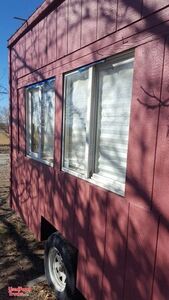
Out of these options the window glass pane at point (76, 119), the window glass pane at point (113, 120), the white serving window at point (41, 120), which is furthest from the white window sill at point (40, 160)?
the window glass pane at point (113, 120)

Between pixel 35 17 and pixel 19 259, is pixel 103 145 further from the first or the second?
pixel 35 17

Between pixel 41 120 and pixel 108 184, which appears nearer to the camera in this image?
pixel 108 184

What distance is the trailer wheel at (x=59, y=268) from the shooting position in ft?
10.5

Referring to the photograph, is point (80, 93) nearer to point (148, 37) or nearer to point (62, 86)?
point (62, 86)

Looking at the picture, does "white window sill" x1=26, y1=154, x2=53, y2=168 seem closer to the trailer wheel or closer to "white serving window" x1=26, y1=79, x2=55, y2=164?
"white serving window" x1=26, y1=79, x2=55, y2=164

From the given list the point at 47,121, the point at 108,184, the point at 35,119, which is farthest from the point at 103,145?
the point at 35,119

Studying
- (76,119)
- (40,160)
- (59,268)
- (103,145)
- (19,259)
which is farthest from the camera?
(40,160)

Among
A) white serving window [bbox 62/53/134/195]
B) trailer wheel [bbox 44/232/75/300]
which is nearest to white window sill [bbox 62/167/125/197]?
white serving window [bbox 62/53/134/195]

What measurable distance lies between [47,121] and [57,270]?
6.95ft

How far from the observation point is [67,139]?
11.9 feet

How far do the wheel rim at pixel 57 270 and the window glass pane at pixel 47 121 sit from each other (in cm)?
132

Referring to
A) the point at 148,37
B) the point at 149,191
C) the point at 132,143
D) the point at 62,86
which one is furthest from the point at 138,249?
the point at 62,86

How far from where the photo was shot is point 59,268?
3568 mm

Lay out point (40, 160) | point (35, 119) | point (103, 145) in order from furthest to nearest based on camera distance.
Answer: point (35, 119) → point (40, 160) → point (103, 145)
